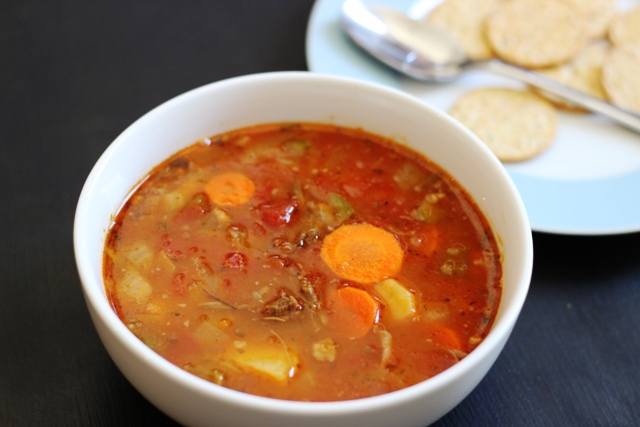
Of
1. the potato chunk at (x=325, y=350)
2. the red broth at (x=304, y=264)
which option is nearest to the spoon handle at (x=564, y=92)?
the red broth at (x=304, y=264)

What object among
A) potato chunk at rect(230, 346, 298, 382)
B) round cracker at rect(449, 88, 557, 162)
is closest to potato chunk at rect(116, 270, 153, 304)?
potato chunk at rect(230, 346, 298, 382)

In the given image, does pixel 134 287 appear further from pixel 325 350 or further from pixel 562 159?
pixel 562 159

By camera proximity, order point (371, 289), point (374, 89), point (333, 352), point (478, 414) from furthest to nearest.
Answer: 1. point (374, 89)
2. point (478, 414)
3. point (371, 289)
4. point (333, 352)

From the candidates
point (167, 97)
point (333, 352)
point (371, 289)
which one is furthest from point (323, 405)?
point (167, 97)

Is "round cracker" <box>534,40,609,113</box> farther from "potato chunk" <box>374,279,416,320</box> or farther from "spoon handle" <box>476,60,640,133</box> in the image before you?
"potato chunk" <box>374,279,416,320</box>

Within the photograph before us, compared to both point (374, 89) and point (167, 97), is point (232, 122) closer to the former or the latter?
point (374, 89)
